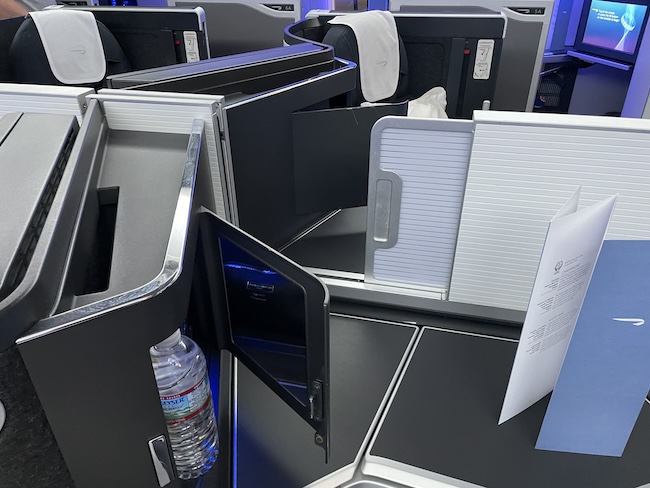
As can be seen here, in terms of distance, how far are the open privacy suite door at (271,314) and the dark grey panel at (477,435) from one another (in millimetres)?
167

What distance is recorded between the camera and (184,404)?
56 centimetres

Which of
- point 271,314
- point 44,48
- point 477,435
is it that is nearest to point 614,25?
point 44,48

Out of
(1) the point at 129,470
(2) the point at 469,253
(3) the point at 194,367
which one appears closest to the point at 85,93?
(3) the point at 194,367

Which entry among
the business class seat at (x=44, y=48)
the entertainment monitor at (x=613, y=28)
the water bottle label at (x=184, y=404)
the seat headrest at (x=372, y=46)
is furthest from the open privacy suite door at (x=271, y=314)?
the entertainment monitor at (x=613, y=28)

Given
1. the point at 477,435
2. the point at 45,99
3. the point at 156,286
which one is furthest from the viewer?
the point at 45,99

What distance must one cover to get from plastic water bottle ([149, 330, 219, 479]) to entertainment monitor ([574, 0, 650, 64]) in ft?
12.0

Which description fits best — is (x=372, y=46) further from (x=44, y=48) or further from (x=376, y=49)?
(x=44, y=48)

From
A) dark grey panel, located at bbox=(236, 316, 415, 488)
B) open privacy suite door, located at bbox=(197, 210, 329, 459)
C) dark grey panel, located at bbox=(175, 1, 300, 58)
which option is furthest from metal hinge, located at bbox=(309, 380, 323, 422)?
dark grey panel, located at bbox=(175, 1, 300, 58)

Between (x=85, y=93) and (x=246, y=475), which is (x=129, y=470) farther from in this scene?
(x=85, y=93)

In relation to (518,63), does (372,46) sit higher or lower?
higher

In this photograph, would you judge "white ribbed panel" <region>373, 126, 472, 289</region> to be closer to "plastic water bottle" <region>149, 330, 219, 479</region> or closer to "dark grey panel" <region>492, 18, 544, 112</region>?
"plastic water bottle" <region>149, 330, 219, 479</region>

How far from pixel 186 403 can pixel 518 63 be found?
216 cm

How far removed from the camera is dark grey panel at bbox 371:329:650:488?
0.63 meters

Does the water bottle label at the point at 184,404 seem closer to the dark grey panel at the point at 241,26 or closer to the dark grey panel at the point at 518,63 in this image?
the dark grey panel at the point at 518,63
